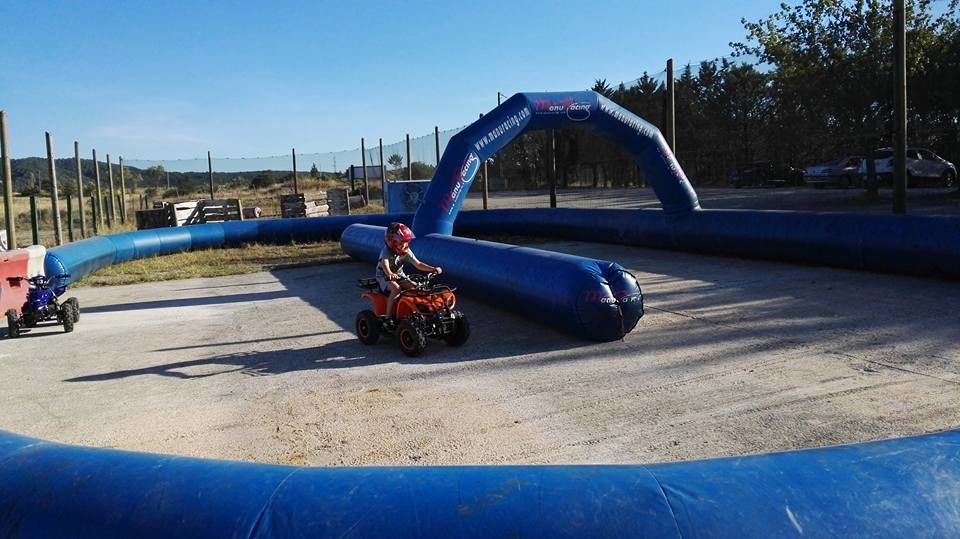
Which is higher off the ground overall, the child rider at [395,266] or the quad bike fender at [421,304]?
the child rider at [395,266]

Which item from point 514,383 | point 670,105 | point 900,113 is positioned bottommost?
point 514,383

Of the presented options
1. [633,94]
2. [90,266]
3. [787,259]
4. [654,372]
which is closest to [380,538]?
[654,372]

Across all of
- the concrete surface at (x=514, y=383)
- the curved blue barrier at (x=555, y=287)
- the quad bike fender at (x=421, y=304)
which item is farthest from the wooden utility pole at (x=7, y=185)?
the quad bike fender at (x=421, y=304)

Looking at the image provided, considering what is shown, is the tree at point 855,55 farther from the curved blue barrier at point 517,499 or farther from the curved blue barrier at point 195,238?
the curved blue barrier at point 517,499

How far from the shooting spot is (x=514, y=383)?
20.6ft

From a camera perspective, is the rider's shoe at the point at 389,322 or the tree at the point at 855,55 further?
the tree at the point at 855,55

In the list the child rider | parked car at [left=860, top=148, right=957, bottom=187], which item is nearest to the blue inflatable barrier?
the child rider

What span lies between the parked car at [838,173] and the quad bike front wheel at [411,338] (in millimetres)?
26113

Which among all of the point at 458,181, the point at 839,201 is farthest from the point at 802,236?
the point at 839,201

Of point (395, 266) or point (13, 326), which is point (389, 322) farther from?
point (13, 326)

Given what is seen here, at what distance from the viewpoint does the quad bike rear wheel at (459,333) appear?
24.8 ft

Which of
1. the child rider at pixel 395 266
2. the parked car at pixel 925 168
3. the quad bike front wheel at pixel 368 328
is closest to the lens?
the child rider at pixel 395 266

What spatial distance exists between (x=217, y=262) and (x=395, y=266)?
10.6 m

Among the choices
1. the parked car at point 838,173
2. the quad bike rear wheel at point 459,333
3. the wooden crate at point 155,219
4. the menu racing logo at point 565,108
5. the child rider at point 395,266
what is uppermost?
the menu racing logo at point 565,108
